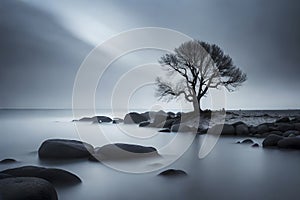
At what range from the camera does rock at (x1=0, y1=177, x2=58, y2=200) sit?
6.84 ft

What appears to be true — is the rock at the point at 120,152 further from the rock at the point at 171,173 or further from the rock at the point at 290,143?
the rock at the point at 290,143

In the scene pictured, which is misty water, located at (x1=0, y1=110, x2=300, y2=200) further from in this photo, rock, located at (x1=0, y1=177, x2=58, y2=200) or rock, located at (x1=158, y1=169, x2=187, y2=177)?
rock, located at (x1=0, y1=177, x2=58, y2=200)

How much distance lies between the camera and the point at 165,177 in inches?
144

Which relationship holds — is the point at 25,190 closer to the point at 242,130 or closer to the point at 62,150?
the point at 62,150

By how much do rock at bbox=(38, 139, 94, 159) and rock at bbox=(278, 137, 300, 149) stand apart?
4.17 meters

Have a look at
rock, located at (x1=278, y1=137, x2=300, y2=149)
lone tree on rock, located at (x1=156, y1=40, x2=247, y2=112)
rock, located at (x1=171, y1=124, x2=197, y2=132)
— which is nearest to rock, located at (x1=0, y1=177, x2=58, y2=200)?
rock, located at (x1=278, y1=137, x2=300, y2=149)

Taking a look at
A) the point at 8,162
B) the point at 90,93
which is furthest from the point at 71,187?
the point at 90,93

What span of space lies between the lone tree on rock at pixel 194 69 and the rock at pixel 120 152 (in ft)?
32.5

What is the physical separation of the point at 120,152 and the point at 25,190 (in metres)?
3.06

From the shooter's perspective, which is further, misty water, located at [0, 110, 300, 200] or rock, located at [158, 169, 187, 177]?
rock, located at [158, 169, 187, 177]

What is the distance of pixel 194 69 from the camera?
1502cm

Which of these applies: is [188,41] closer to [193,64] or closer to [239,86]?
[193,64]

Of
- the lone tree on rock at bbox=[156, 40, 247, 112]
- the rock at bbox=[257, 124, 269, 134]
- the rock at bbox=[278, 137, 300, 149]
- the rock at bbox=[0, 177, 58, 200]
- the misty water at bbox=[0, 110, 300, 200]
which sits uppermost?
the lone tree on rock at bbox=[156, 40, 247, 112]

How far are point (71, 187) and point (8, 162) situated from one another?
2362 mm
